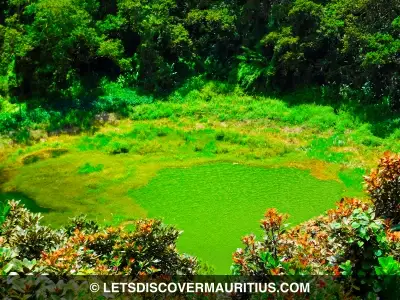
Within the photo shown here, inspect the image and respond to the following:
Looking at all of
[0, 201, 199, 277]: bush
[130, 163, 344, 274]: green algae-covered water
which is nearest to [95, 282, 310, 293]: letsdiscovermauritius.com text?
[0, 201, 199, 277]: bush

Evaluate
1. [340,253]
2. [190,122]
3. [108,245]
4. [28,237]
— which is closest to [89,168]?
[190,122]

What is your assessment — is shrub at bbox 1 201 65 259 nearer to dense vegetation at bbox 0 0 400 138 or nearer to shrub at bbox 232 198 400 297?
shrub at bbox 232 198 400 297

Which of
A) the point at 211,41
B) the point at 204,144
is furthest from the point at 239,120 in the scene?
the point at 211,41

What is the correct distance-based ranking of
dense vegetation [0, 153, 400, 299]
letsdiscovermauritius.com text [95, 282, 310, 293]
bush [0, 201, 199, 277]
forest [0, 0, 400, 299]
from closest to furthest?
letsdiscovermauritius.com text [95, 282, 310, 293]
dense vegetation [0, 153, 400, 299]
bush [0, 201, 199, 277]
forest [0, 0, 400, 299]

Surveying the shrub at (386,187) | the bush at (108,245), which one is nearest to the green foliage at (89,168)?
the bush at (108,245)

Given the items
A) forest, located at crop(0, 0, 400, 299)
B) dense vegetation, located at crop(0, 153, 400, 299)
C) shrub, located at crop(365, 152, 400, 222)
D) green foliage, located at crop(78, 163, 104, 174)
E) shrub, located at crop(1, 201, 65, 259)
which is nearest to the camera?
dense vegetation, located at crop(0, 153, 400, 299)

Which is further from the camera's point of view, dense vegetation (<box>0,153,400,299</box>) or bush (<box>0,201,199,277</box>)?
bush (<box>0,201,199,277</box>)
